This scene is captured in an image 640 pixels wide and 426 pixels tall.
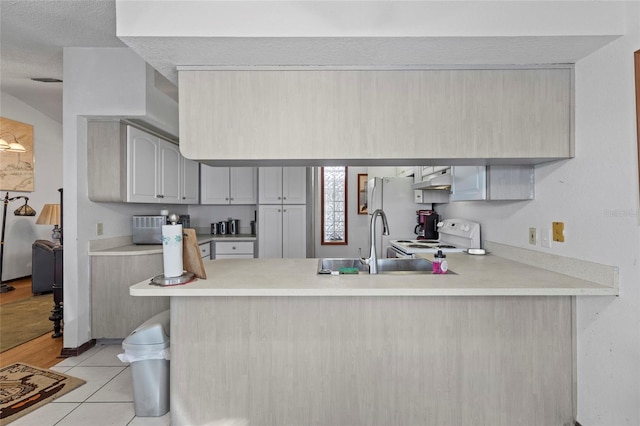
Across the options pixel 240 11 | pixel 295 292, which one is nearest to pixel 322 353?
pixel 295 292

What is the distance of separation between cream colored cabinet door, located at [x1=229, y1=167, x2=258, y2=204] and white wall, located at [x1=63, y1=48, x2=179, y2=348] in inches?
69.2

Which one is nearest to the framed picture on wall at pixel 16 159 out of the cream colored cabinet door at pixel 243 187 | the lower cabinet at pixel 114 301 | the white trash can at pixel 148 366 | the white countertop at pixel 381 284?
the cream colored cabinet door at pixel 243 187

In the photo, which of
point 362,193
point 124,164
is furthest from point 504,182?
point 362,193

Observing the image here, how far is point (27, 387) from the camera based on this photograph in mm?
2422

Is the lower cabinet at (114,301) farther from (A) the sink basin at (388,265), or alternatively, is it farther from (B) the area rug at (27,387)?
(A) the sink basin at (388,265)

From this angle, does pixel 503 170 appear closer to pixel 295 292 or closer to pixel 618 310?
pixel 618 310

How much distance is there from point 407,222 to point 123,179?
3.04 metres

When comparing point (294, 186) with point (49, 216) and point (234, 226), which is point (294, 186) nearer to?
point (234, 226)

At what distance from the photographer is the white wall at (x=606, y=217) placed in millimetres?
1544

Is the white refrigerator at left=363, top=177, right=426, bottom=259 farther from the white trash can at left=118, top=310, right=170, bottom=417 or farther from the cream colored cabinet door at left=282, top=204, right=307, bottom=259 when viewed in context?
the white trash can at left=118, top=310, right=170, bottom=417

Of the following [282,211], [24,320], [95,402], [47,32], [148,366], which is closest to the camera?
[148,366]

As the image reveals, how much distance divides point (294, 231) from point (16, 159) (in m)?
4.53

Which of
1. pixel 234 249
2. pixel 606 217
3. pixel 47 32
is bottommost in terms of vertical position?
pixel 234 249

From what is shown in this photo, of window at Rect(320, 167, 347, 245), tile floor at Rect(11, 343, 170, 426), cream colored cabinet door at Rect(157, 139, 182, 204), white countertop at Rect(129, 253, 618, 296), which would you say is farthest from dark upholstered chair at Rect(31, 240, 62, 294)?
white countertop at Rect(129, 253, 618, 296)
